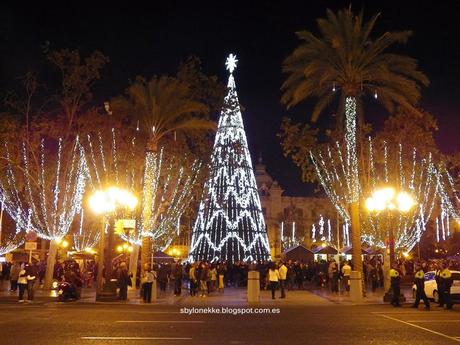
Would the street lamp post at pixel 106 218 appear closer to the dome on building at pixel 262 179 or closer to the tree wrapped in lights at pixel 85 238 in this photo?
the tree wrapped in lights at pixel 85 238

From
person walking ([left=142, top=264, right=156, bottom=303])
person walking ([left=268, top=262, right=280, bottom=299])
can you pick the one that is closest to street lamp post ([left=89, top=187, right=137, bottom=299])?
person walking ([left=142, top=264, right=156, bottom=303])

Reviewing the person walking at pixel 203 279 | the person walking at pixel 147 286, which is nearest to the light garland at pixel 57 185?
the person walking at pixel 203 279

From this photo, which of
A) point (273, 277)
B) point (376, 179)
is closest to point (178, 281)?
point (273, 277)

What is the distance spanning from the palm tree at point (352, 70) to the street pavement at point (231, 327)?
9.31 metres

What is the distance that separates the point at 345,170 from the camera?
29234 millimetres

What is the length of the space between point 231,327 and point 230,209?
33085 mm

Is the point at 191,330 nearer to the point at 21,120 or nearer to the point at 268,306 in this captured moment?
the point at 268,306

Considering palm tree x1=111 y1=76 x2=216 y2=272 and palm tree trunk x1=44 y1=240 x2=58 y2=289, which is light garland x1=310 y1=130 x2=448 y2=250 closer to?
palm tree x1=111 y1=76 x2=216 y2=272

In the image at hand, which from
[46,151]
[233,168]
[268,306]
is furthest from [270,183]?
[268,306]

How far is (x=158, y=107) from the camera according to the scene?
29188mm

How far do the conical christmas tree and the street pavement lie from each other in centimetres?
2675

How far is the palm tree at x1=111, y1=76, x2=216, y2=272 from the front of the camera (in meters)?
29.1

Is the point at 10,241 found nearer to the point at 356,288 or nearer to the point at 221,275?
the point at 221,275

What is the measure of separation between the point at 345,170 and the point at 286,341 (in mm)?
19168
